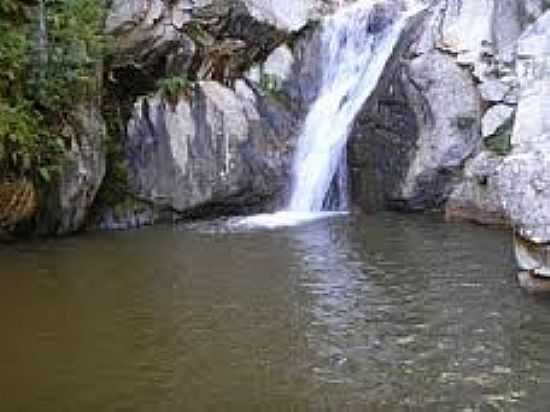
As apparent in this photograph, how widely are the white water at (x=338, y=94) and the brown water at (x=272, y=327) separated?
357 cm

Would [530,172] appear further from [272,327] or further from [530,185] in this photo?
[272,327]

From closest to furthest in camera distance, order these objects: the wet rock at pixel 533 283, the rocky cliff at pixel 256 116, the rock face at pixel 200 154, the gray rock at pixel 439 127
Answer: the wet rock at pixel 533 283 < the rocky cliff at pixel 256 116 < the rock face at pixel 200 154 < the gray rock at pixel 439 127

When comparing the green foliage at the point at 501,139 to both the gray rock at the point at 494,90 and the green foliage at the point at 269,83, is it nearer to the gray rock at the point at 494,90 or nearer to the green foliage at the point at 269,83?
the gray rock at the point at 494,90

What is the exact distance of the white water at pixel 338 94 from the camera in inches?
690

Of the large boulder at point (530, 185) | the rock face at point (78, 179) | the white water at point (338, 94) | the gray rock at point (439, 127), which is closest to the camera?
the large boulder at point (530, 185)

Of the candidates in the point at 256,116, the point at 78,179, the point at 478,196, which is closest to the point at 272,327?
the point at 78,179

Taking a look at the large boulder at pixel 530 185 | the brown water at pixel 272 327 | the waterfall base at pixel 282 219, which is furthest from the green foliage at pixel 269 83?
the large boulder at pixel 530 185

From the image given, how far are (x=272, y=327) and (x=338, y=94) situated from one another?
32.3 feet

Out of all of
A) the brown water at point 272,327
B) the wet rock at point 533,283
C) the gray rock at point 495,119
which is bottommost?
the brown water at point 272,327

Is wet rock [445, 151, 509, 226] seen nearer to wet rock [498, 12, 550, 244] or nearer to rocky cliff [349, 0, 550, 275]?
rocky cliff [349, 0, 550, 275]

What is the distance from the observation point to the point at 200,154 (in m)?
17.0

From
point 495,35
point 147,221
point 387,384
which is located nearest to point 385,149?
point 495,35

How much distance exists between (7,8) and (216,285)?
19.2ft

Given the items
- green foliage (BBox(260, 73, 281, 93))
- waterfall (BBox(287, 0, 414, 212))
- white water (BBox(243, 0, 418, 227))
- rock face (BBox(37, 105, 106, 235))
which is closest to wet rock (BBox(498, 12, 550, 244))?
white water (BBox(243, 0, 418, 227))
